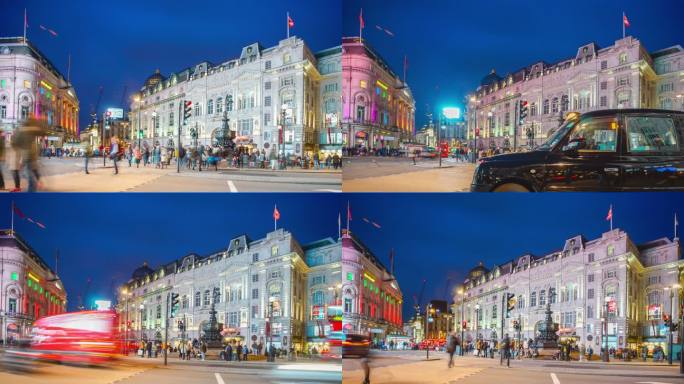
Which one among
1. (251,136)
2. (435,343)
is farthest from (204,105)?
(435,343)

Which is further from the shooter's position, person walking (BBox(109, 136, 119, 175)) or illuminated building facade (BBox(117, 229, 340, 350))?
illuminated building facade (BBox(117, 229, 340, 350))

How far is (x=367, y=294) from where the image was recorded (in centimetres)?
696

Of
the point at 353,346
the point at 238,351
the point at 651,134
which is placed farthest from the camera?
the point at 238,351

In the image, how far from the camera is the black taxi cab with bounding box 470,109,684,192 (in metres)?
6.64

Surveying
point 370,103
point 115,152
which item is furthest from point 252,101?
point 115,152

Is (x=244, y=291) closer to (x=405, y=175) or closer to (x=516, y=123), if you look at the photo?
(x=405, y=175)

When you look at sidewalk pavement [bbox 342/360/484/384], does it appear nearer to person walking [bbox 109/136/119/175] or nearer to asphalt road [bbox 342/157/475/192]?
asphalt road [bbox 342/157/475/192]

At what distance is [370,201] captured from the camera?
698cm

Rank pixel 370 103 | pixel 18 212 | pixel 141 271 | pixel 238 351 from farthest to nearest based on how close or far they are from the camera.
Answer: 1. pixel 141 271
2. pixel 18 212
3. pixel 238 351
4. pixel 370 103

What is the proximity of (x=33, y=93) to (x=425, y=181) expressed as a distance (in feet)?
11.4

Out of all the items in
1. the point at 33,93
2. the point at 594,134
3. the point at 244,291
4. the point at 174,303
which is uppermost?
the point at 33,93

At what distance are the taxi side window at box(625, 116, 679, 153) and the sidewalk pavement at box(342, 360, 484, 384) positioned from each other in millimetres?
2509

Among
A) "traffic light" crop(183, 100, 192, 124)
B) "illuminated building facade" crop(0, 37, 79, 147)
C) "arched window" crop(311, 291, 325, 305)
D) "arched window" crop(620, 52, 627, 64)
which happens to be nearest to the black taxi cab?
"arched window" crop(620, 52, 627, 64)

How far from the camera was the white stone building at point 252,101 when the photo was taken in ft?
20.9
